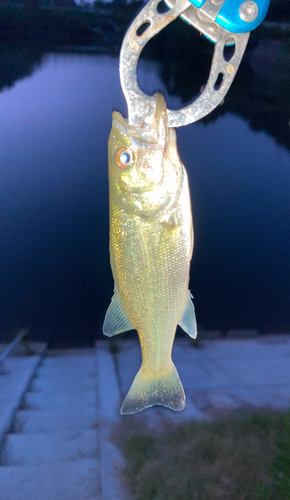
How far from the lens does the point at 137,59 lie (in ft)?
1.84

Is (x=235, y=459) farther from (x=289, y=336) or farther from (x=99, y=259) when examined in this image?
(x=99, y=259)

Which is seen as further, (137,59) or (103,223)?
(103,223)

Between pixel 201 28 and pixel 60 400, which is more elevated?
pixel 201 28

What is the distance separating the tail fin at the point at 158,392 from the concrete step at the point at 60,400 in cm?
73

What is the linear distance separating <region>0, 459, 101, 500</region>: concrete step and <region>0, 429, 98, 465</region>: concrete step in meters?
0.03

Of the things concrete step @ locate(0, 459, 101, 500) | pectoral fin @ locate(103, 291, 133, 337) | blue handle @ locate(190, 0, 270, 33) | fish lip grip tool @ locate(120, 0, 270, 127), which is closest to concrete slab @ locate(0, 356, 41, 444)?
concrete step @ locate(0, 459, 101, 500)

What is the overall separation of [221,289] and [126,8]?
1279 millimetres

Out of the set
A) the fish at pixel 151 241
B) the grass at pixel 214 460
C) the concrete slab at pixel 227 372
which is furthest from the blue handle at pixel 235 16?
the grass at pixel 214 460

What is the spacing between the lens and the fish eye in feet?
1.82

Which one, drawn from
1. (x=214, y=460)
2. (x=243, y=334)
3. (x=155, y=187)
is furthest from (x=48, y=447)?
(x=155, y=187)

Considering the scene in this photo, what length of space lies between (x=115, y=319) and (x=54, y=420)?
95 centimetres

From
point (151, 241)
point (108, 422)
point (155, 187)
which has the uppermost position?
point (155, 187)

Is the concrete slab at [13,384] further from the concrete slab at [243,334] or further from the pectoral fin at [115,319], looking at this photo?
the concrete slab at [243,334]

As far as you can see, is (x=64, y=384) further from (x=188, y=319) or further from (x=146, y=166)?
(x=146, y=166)
